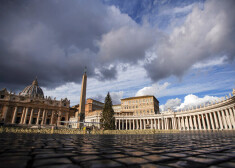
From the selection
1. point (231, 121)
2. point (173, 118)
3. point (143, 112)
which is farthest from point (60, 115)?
point (231, 121)

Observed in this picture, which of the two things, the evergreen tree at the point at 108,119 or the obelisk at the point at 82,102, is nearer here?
the obelisk at the point at 82,102

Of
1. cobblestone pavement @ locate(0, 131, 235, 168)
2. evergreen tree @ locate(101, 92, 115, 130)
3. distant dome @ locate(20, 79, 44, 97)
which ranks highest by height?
distant dome @ locate(20, 79, 44, 97)

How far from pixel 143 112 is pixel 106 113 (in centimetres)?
4973

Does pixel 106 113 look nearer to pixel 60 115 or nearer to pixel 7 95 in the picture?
pixel 60 115

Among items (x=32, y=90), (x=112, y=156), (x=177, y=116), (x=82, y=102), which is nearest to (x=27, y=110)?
(x=32, y=90)

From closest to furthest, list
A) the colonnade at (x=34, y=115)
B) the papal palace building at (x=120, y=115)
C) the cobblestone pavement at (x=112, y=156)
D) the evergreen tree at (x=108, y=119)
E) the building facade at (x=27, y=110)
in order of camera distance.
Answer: the cobblestone pavement at (x=112, y=156), the evergreen tree at (x=108, y=119), the papal palace building at (x=120, y=115), the building facade at (x=27, y=110), the colonnade at (x=34, y=115)

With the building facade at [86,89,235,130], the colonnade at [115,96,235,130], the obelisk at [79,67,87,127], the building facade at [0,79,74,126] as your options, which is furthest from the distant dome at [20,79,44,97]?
the obelisk at [79,67,87,127]

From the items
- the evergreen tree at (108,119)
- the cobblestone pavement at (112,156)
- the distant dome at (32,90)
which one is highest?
the distant dome at (32,90)

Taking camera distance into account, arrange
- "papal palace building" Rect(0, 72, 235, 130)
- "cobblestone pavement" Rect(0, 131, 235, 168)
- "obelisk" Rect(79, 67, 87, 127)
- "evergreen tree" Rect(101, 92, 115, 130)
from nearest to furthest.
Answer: "cobblestone pavement" Rect(0, 131, 235, 168), "obelisk" Rect(79, 67, 87, 127), "evergreen tree" Rect(101, 92, 115, 130), "papal palace building" Rect(0, 72, 235, 130)

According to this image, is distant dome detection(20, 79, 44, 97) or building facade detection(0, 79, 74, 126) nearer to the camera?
building facade detection(0, 79, 74, 126)

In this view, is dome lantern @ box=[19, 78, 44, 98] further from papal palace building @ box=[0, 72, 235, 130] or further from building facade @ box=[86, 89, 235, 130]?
building facade @ box=[86, 89, 235, 130]

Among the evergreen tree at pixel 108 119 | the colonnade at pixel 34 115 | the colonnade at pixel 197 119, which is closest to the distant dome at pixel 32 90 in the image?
the colonnade at pixel 34 115

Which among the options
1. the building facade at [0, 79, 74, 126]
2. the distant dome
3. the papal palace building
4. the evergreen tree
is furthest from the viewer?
Result: the distant dome

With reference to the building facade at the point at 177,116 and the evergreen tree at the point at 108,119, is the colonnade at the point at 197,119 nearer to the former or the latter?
the building facade at the point at 177,116
